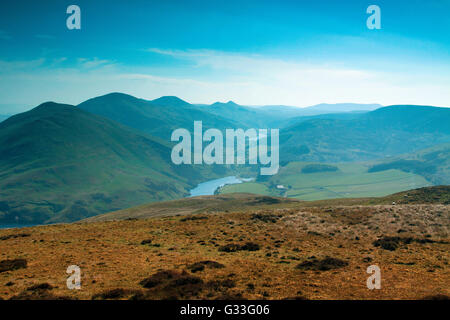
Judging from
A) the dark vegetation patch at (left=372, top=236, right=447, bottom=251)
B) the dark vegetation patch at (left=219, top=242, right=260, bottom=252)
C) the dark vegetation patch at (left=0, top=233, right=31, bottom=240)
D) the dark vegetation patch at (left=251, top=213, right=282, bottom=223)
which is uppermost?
the dark vegetation patch at (left=219, top=242, right=260, bottom=252)

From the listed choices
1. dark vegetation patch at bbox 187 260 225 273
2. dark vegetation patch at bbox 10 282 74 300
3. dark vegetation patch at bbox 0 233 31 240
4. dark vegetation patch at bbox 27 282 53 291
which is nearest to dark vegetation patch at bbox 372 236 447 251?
dark vegetation patch at bbox 187 260 225 273

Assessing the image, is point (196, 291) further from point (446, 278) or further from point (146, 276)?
point (446, 278)

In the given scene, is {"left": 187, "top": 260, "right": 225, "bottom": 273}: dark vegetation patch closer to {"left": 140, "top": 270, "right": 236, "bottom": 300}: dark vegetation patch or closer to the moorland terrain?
the moorland terrain

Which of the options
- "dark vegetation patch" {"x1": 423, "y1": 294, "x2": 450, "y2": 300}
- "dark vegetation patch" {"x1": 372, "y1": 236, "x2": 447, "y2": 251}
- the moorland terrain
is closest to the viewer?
"dark vegetation patch" {"x1": 423, "y1": 294, "x2": 450, "y2": 300}

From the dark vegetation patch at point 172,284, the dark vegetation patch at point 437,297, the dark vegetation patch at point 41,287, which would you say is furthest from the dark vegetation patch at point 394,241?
the dark vegetation patch at point 41,287
